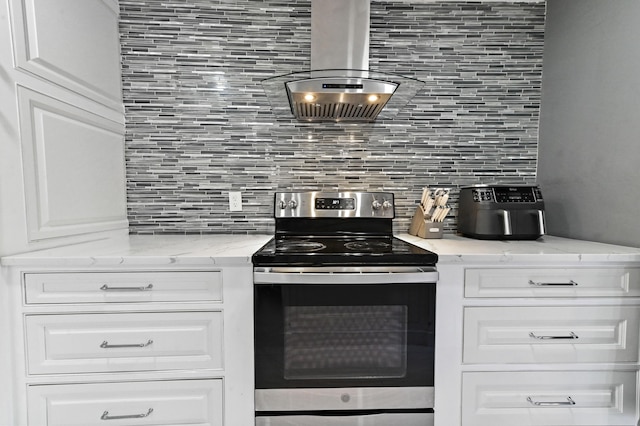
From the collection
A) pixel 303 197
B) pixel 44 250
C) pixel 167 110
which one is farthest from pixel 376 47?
pixel 44 250

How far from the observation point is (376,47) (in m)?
1.84

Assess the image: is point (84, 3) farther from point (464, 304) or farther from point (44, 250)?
point (464, 304)

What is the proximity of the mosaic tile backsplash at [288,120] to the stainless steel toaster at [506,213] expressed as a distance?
0.93 feet

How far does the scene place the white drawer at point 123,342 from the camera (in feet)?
3.83

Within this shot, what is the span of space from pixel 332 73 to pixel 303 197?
682 millimetres

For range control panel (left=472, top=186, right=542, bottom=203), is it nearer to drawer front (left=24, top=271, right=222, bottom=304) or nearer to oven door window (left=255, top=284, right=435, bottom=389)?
oven door window (left=255, top=284, right=435, bottom=389)

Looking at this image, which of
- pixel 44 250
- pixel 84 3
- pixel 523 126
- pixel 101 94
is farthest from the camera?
pixel 523 126

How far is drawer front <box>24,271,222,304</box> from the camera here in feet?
3.79

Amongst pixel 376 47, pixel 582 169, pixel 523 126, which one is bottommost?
pixel 582 169

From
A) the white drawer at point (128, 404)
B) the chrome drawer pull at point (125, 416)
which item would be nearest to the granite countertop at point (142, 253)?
the white drawer at point (128, 404)

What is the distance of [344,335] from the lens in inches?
50.2

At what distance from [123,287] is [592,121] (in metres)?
2.24

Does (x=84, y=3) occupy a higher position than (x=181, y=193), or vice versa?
(x=84, y=3)

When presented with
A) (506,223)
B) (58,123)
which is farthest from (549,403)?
(58,123)
